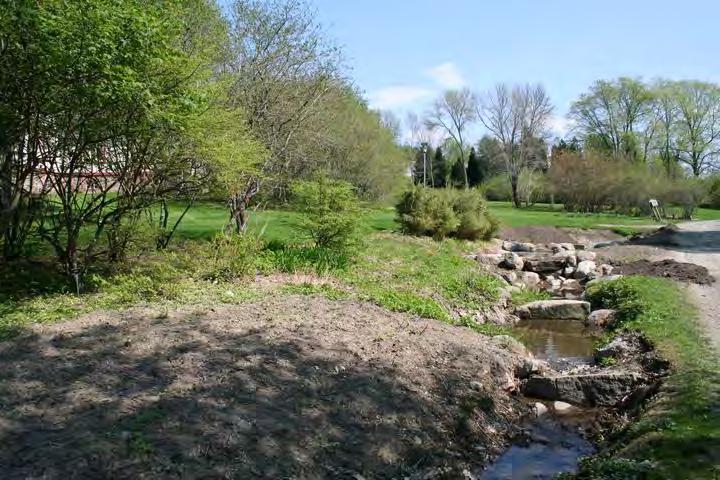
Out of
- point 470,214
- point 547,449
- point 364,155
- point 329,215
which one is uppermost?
point 364,155

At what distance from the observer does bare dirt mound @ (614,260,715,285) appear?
1627cm

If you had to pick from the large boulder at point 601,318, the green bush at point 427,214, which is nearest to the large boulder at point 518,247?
the green bush at point 427,214

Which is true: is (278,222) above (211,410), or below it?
above

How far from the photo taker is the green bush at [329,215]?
15530mm

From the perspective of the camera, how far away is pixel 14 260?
1164 cm

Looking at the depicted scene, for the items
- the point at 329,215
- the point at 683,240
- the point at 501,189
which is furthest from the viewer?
the point at 501,189

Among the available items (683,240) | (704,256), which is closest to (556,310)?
(704,256)

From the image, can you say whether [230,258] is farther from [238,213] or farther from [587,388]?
[587,388]

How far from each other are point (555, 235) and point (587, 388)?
22.2m

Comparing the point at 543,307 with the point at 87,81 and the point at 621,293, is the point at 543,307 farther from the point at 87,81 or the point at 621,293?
the point at 87,81

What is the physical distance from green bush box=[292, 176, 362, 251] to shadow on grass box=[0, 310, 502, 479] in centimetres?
759

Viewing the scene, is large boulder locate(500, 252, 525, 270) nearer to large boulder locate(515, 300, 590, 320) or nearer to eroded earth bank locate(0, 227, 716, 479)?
large boulder locate(515, 300, 590, 320)

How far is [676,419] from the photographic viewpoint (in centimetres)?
634

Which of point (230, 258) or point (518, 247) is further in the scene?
point (518, 247)
